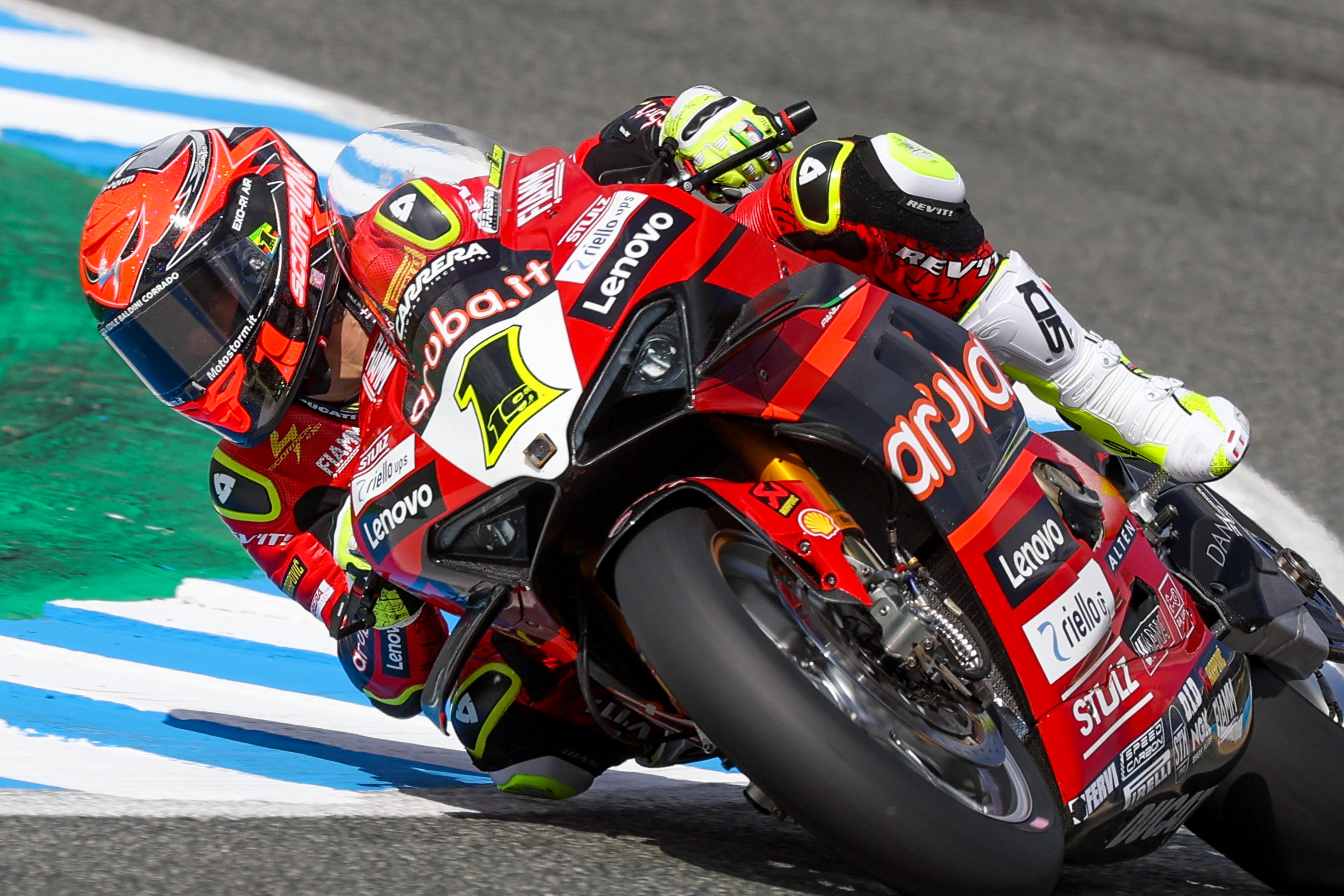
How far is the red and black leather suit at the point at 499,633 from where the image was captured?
2.93 metres

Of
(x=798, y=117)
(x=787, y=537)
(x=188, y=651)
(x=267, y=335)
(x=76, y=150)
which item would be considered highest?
(x=798, y=117)

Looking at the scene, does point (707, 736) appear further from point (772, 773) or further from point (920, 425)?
point (920, 425)

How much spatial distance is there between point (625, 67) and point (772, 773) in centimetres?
629

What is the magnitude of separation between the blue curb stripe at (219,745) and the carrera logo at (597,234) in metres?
1.25

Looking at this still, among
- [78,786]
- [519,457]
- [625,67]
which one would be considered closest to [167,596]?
[78,786]

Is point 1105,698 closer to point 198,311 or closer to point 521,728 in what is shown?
point 521,728

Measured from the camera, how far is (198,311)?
3111mm

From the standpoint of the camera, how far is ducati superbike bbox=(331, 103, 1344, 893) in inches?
85.5

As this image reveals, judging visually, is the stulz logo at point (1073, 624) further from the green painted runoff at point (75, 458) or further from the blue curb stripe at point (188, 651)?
the green painted runoff at point (75, 458)

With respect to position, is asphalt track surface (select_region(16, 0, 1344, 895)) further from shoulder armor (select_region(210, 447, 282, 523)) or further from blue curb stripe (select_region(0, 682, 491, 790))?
shoulder armor (select_region(210, 447, 282, 523))

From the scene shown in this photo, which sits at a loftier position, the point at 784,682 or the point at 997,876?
the point at 784,682

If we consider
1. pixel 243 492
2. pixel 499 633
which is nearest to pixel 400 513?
pixel 499 633

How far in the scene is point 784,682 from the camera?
2.12 meters

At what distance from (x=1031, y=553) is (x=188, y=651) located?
2.45 meters
